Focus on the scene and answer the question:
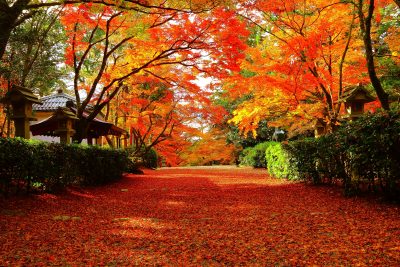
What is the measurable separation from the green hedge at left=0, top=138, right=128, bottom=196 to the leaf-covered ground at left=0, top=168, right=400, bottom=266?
0.45 meters

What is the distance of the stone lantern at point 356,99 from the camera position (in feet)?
29.0

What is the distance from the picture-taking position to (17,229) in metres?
4.57

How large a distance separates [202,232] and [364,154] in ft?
11.0

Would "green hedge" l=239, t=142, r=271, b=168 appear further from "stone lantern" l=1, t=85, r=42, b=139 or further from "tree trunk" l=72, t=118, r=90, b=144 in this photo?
"stone lantern" l=1, t=85, r=42, b=139

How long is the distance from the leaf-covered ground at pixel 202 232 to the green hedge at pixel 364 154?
1.52 ft

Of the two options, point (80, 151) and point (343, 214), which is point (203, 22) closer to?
point (80, 151)

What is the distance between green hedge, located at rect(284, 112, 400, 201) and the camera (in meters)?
5.33

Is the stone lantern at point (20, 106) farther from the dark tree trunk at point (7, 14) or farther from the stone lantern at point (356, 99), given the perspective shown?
the stone lantern at point (356, 99)

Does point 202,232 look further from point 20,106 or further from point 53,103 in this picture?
point 53,103

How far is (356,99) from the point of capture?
8844mm

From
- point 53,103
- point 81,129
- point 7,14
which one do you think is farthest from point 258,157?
point 7,14

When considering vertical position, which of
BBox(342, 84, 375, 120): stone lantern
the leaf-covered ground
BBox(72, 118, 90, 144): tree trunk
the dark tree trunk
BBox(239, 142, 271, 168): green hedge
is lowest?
the leaf-covered ground

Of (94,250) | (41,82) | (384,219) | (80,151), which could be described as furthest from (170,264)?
(41,82)

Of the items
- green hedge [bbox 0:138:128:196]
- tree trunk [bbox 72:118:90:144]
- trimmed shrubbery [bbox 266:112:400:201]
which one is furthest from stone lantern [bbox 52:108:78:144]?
trimmed shrubbery [bbox 266:112:400:201]
